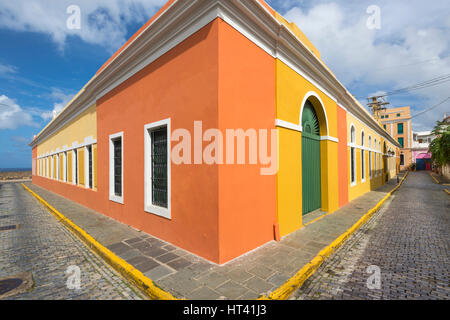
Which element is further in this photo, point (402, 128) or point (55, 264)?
point (402, 128)

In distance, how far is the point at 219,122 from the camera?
331 centimetres

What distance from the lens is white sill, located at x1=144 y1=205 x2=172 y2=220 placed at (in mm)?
4281

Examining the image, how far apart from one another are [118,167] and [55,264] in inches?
127

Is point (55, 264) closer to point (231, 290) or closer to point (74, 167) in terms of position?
point (231, 290)

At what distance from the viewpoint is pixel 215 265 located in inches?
129

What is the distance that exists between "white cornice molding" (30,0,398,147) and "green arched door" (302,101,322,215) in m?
1.08

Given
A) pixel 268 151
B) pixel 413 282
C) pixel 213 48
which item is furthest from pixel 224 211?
pixel 413 282

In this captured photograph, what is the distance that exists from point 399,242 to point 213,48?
572 centimetres

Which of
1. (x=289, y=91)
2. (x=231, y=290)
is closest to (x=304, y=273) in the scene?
(x=231, y=290)

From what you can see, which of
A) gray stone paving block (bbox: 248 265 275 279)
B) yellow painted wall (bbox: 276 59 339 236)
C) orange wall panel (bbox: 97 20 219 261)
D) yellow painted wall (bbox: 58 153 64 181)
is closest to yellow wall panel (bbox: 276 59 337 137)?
yellow painted wall (bbox: 276 59 339 236)

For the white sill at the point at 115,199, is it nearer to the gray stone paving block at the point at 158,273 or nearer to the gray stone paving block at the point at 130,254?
the gray stone paving block at the point at 130,254

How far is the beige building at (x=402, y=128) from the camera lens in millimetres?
37188

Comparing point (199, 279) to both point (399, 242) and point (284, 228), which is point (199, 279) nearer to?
point (284, 228)

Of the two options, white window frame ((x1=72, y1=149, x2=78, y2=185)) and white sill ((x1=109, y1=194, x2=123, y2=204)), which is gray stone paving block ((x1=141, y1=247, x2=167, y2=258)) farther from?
white window frame ((x1=72, y1=149, x2=78, y2=185))
